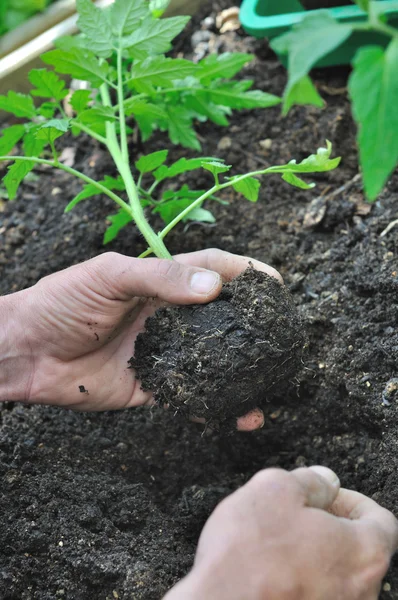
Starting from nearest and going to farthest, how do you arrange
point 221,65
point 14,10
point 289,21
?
point 221,65
point 289,21
point 14,10

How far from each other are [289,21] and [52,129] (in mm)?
1184

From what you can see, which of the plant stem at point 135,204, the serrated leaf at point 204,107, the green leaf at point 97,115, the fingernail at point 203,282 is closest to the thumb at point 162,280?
the fingernail at point 203,282

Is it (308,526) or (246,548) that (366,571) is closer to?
(308,526)

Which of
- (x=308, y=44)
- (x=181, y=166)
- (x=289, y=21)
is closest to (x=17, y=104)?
(x=181, y=166)

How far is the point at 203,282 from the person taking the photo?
1.60 m

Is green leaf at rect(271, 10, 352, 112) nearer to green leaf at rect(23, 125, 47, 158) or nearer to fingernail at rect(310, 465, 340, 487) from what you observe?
fingernail at rect(310, 465, 340, 487)

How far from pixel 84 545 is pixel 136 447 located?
1.27ft

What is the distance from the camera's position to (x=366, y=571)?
1207 mm

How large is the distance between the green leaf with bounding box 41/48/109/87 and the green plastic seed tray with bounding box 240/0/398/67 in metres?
0.85

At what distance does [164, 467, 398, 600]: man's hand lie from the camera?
1.12 meters

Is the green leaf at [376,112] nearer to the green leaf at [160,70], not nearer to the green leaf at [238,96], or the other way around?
the green leaf at [160,70]

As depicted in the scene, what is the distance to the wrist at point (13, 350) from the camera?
184 cm

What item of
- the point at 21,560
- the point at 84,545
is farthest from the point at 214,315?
the point at 21,560

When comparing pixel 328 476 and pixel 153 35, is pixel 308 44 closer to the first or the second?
pixel 328 476
